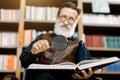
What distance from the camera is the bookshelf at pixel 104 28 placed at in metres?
2.74

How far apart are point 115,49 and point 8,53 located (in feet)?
4.06

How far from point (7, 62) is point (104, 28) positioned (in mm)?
1193

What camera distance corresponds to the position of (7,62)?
266cm

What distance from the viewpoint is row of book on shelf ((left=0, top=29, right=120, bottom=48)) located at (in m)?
2.73

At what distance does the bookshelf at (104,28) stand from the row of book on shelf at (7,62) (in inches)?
32.2

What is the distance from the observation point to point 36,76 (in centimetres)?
159

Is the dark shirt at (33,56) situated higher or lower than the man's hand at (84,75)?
higher

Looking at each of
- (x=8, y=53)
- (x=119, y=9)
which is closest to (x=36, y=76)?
(x=8, y=53)

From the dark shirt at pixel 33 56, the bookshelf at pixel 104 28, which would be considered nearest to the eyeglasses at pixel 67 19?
the dark shirt at pixel 33 56

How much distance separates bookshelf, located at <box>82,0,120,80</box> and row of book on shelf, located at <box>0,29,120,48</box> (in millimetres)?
61

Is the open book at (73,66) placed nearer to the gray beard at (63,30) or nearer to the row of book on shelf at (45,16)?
the gray beard at (63,30)

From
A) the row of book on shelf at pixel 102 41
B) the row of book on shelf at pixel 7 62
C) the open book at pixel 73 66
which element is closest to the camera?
the open book at pixel 73 66

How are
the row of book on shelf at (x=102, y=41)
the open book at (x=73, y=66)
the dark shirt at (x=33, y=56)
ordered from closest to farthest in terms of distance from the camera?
the open book at (x=73, y=66), the dark shirt at (x=33, y=56), the row of book on shelf at (x=102, y=41)

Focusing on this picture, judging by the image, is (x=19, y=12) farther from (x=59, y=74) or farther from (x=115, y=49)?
(x=59, y=74)
